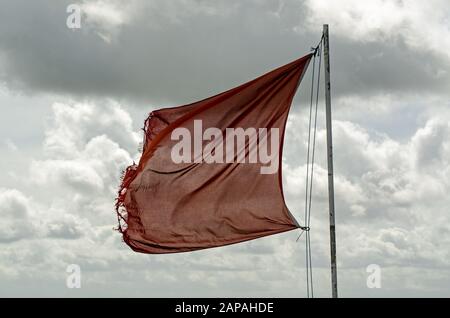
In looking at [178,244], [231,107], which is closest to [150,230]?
[178,244]

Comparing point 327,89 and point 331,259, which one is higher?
point 327,89

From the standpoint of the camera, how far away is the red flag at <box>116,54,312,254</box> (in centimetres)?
5188

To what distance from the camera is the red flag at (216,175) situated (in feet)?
170

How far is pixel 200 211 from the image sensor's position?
5206 cm

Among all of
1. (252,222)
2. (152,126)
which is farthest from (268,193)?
(152,126)

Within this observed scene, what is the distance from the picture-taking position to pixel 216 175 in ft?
172

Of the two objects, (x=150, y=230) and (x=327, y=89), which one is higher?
(x=327, y=89)

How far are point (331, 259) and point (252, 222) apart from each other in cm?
291
